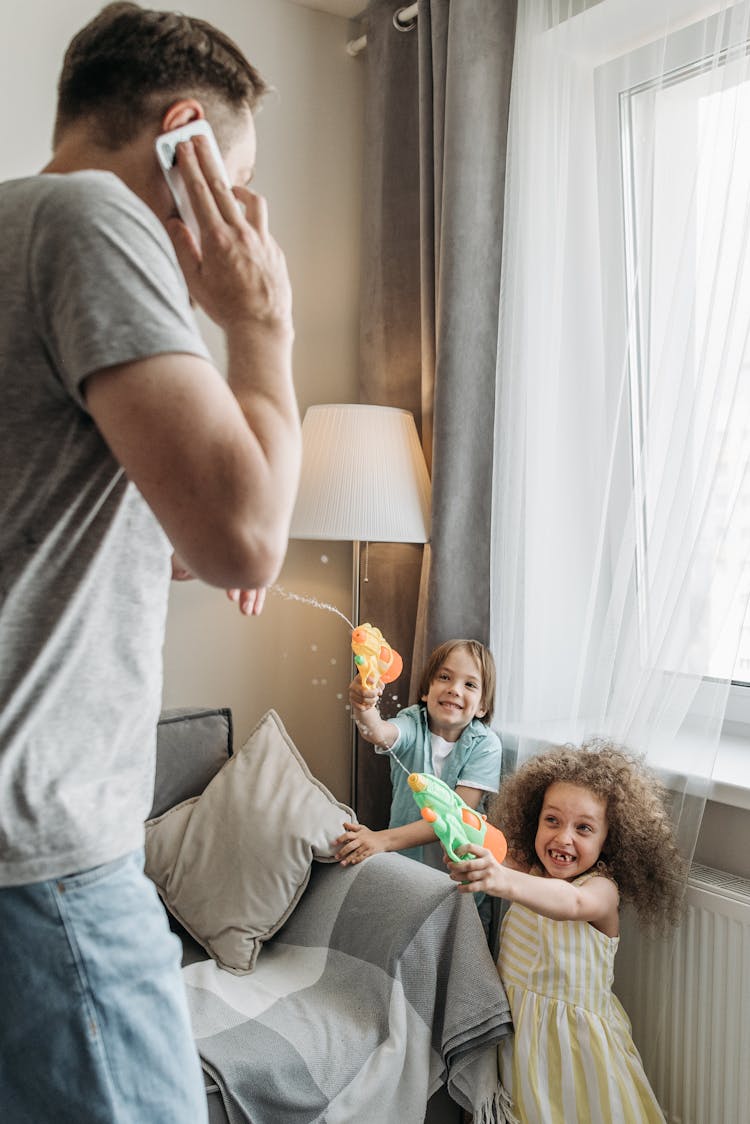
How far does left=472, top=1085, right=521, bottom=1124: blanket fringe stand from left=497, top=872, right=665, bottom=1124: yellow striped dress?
0.04ft

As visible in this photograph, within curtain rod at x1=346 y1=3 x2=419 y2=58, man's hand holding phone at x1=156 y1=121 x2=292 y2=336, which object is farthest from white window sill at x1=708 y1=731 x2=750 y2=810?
curtain rod at x1=346 y1=3 x2=419 y2=58

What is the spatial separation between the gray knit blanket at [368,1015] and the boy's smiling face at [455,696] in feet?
1.28

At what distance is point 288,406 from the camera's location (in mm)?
775

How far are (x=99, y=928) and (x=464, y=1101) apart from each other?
1361 millimetres

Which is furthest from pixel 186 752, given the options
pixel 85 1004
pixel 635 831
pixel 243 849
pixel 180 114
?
pixel 180 114

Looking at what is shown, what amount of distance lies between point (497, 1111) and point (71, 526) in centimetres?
153

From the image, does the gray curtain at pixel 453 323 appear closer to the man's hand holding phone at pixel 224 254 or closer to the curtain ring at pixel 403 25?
the curtain ring at pixel 403 25

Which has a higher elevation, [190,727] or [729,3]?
[729,3]

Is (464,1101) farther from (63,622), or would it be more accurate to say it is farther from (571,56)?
(571,56)

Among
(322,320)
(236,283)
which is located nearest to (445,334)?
(322,320)

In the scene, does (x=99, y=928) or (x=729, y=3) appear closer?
(x=99, y=928)

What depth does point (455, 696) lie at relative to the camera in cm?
234

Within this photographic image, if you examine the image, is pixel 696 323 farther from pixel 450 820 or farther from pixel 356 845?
pixel 356 845

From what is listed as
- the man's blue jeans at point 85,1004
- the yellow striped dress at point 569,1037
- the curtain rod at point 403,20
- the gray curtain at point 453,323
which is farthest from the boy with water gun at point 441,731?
the curtain rod at point 403,20
